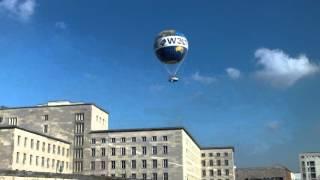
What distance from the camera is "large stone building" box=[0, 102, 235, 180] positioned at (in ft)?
428

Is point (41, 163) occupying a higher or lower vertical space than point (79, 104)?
lower

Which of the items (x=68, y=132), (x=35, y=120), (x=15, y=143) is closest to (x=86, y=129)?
(x=68, y=132)

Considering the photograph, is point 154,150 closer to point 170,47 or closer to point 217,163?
point 217,163

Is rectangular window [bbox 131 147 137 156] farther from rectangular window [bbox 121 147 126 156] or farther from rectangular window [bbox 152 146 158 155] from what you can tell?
rectangular window [bbox 152 146 158 155]

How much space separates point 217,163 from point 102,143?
233 feet

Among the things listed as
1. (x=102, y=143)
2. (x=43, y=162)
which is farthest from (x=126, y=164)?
(x=43, y=162)

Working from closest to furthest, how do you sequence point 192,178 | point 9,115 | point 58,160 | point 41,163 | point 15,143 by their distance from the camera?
1. point 15,143
2. point 41,163
3. point 58,160
4. point 9,115
5. point 192,178

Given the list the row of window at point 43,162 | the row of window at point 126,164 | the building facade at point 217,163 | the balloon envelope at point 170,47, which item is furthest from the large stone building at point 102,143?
the balloon envelope at point 170,47

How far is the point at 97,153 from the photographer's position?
13275 centimetres

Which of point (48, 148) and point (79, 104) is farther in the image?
point (79, 104)

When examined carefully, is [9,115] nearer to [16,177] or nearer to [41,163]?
[41,163]

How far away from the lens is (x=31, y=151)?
371ft

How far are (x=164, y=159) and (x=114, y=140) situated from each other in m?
14.2

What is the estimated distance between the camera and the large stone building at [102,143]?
130375 mm
